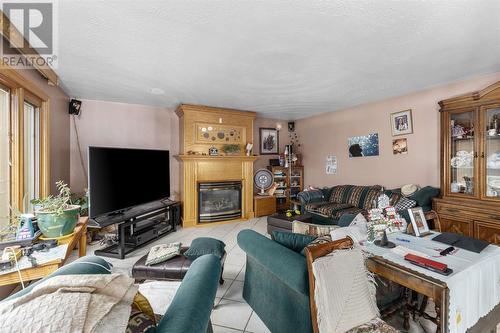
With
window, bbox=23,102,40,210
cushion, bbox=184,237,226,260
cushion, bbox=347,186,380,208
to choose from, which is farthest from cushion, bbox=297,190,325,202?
window, bbox=23,102,40,210

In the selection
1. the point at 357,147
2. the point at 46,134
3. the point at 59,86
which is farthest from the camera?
the point at 357,147

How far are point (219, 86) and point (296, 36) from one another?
159 cm

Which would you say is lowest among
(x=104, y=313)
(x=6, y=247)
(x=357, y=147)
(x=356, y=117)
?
(x=6, y=247)

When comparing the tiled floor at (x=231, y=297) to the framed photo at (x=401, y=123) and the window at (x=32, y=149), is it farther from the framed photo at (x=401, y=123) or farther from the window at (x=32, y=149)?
the framed photo at (x=401, y=123)

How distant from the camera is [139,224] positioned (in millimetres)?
3564

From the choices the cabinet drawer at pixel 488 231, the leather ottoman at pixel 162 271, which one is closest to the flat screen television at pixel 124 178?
the leather ottoman at pixel 162 271

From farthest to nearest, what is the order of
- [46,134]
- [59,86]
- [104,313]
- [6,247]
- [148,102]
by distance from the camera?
[148,102] < [59,86] < [46,134] < [6,247] < [104,313]

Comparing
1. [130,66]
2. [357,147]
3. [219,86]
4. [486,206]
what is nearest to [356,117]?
[357,147]

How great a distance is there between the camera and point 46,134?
279 centimetres

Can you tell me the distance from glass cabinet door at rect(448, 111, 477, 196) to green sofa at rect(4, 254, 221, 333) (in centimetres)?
346

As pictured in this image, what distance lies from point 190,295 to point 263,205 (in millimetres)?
4301

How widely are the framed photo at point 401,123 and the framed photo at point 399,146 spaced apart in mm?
125

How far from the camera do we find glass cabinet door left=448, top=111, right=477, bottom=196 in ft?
9.28

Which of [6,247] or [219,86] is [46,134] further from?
[219,86]
